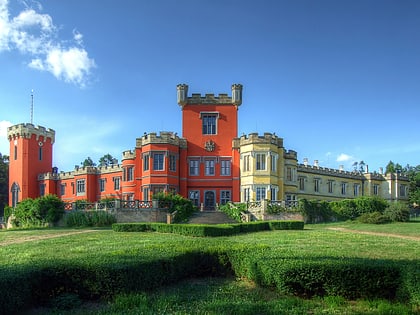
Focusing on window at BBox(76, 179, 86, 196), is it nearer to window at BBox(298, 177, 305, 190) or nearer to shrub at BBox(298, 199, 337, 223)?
window at BBox(298, 177, 305, 190)

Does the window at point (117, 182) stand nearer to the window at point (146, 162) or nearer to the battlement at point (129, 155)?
the battlement at point (129, 155)

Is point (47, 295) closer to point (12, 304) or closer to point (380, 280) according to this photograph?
point (12, 304)

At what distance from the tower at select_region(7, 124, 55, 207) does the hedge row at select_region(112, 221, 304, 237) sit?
3165 cm

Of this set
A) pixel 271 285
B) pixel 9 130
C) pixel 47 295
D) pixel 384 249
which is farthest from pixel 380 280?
pixel 9 130

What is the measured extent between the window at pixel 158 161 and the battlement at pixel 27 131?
2221 cm

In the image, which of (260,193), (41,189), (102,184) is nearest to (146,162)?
(260,193)

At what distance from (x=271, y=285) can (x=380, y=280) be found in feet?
8.23

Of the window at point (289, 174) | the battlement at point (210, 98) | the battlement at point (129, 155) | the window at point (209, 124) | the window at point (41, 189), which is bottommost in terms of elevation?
the window at point (41, 189)

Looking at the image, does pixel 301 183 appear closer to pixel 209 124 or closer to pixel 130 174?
pixel 209 124

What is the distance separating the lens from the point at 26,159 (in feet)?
173

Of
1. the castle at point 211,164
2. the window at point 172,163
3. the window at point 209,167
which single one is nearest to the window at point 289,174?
the castle at point 211,164

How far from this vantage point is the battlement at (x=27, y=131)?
52375 millimetres

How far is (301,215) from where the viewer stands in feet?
110

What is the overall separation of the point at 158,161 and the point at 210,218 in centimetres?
912
